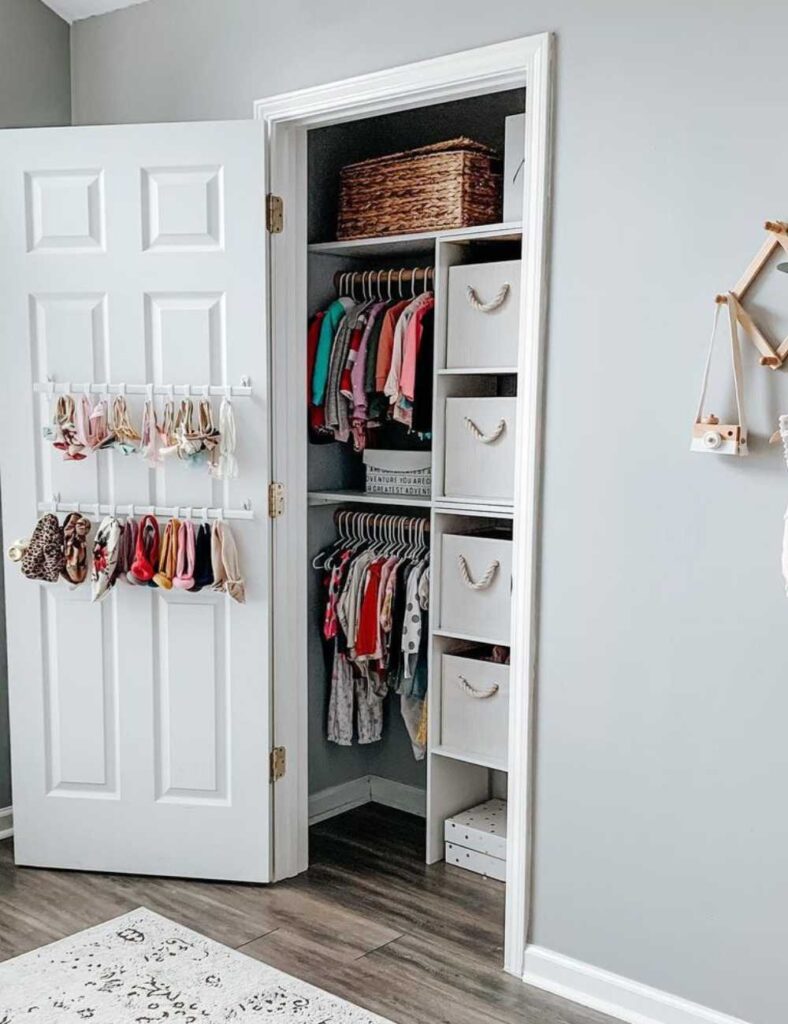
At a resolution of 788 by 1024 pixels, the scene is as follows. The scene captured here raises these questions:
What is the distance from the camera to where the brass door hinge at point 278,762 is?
3.30 meters

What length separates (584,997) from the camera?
105 inches

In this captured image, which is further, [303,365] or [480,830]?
[480,830]

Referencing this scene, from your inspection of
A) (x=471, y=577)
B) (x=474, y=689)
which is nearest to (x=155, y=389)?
(x=471, y=577)

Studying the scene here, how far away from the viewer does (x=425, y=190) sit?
344cm

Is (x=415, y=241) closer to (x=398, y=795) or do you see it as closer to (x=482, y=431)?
(x=482, y=431)

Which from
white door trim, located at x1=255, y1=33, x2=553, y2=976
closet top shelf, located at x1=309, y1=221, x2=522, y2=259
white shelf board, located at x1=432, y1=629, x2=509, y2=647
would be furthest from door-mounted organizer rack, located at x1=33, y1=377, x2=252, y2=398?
white shelf board, located at x1=432, y1=629, x2=509, y2=647

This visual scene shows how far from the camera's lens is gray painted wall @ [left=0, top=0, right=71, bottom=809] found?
344cm

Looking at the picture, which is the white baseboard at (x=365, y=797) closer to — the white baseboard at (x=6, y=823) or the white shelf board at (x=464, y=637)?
the white shelf board at (x=464, y=637)

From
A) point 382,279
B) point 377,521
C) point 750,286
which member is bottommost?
point 377,521

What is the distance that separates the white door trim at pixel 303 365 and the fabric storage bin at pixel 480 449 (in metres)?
0.47

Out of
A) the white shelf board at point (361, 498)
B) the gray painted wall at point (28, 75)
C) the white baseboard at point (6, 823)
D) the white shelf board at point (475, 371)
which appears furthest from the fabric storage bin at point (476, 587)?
the white baseboard at point (6, 823)

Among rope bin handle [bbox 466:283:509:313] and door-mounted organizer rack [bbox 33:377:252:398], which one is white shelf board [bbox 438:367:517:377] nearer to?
rope bin handle [bbox 466:283:509:313]

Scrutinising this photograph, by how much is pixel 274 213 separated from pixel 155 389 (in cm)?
61

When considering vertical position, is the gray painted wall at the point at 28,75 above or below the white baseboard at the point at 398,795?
above
